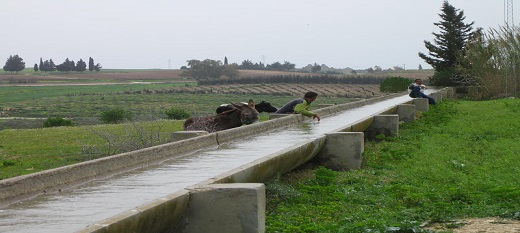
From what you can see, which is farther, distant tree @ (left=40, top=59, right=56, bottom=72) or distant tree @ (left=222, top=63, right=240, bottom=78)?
distant tree @ (left=40, top=59, right=56, bottom=72)

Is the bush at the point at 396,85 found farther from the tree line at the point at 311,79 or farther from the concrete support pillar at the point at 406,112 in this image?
the tree line at the point at 311,79

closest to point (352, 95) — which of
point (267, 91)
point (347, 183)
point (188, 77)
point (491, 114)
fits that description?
point (267, 91)

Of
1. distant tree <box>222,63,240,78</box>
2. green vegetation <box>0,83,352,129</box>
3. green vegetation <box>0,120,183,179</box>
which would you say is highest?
distant tree <box>222,63,240,78</box>

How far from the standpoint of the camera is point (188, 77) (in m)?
142

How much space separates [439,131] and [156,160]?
11.5 meters

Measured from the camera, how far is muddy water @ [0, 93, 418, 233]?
613 cm

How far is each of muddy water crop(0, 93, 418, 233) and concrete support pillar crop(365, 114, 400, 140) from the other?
6840mm

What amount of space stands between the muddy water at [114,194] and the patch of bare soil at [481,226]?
2.44 metres

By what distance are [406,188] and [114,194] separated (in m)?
4.32

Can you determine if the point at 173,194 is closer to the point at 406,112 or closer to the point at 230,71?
the point at 406,112

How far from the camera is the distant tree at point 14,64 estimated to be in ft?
539

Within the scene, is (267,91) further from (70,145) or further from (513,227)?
(513,227)

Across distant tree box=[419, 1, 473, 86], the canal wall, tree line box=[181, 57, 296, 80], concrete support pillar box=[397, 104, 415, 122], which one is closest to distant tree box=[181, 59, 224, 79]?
tree line box=[181, 57, 296, 80]

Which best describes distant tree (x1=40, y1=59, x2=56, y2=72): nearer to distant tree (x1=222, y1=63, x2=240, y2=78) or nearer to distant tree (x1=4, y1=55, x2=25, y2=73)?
distant tree (x1=4, y1=55, x2=25, y2=73)
